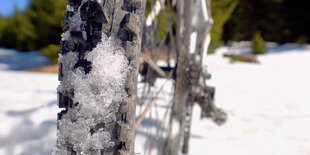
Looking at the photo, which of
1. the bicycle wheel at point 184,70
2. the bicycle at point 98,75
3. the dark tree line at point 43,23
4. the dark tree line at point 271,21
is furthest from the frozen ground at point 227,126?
the dark tree line at point 271,21

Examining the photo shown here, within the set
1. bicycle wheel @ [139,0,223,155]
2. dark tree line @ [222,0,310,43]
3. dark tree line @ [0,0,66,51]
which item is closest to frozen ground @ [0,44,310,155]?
bicycle wheel @ [139,0,223,155]

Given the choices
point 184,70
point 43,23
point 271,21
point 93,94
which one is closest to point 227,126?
point 184,70

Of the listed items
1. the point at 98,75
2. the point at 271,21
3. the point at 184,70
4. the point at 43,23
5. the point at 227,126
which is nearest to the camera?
the point at 98,75

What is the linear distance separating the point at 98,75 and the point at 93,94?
5 cm

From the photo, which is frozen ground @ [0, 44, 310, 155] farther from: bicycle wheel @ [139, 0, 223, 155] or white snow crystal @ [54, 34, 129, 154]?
white snow crystal @ [54, 34, 129, 154]

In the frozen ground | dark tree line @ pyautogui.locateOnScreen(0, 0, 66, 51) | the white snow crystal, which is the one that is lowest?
the frozen ground

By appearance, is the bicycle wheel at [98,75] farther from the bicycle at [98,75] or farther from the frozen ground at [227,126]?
the frozen ground at [227,126]

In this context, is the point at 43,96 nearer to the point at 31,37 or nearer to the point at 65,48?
the point at 65,48

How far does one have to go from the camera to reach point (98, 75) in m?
0.53

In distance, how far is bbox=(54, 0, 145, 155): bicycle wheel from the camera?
0.51 meters

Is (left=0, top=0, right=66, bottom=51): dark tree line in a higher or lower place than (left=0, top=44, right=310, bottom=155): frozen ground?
higher

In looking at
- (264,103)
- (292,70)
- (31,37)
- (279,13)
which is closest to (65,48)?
(264,103)

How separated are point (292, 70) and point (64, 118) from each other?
357 inches

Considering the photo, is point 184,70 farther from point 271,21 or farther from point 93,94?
point 271,21
